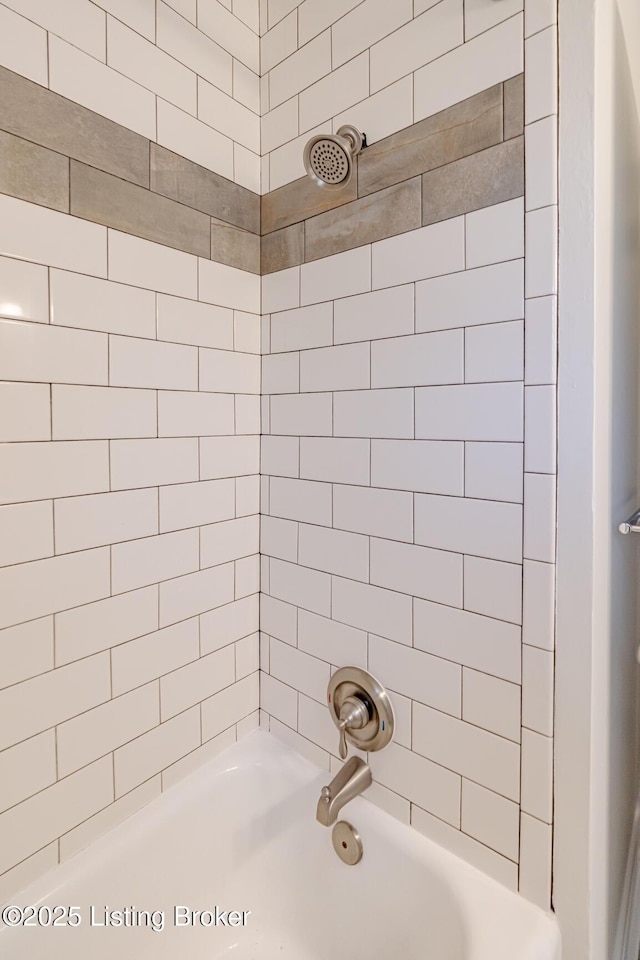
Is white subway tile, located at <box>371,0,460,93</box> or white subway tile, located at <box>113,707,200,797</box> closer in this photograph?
white subway tile, located at <box>371,0,460,93</box>

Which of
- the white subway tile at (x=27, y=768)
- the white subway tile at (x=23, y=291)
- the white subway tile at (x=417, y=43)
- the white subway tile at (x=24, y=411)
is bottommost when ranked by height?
the white subway tile at (x=27, y=768)

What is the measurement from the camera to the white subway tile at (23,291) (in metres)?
0.91

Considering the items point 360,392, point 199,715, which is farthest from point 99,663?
point 360,392

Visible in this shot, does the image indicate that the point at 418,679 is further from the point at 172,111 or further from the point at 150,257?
the point at 172,111

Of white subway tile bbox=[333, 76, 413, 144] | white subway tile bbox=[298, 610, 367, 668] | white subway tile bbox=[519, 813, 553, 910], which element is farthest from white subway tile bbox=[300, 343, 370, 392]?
white subway tile bbox=[519, 813, 553, 910]

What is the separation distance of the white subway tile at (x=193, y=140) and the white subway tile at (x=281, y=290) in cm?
23

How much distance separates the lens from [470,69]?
3.14 ft

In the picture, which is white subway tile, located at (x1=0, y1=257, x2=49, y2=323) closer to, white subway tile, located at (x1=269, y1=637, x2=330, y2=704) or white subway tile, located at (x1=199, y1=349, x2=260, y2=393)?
white subway tile, located at (x1=199, y1=349, x2=260, y2=393)

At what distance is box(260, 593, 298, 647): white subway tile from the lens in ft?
4.41

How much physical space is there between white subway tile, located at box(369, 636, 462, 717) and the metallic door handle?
0.42m

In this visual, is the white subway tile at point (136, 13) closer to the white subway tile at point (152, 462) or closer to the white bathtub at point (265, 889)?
the white subway tile at point (152, 462)

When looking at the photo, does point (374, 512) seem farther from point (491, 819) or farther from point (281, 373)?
point (491, 819)

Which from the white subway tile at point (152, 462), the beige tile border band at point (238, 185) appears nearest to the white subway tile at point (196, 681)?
the white subway tile at point (152, 462)

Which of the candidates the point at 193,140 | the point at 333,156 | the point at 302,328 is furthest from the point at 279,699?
the point at 193,140
